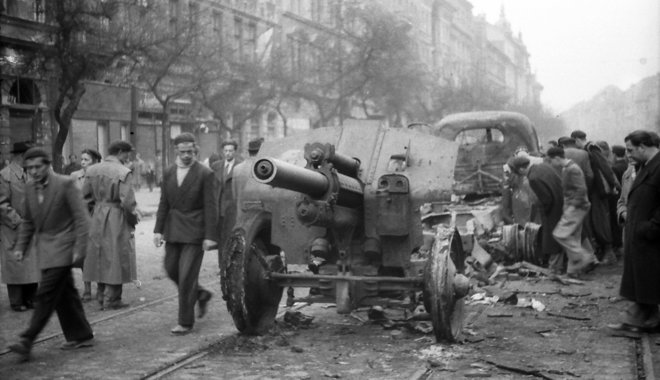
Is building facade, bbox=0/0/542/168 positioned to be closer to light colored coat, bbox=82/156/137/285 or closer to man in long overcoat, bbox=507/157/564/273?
light colored coat, bbox=82/156/137/285

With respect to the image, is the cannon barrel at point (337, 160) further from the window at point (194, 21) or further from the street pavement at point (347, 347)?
the window at point (194, 21)

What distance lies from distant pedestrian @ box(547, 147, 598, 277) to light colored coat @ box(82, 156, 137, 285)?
575 cm

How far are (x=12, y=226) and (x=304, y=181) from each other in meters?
4.29

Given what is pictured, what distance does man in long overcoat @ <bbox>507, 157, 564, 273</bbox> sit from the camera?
11258mm

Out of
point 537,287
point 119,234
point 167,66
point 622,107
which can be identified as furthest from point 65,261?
point 622,107

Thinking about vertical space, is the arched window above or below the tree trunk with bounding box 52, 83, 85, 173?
above

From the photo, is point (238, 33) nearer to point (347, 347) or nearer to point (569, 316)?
point (569, 316)

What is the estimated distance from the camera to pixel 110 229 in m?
9.19

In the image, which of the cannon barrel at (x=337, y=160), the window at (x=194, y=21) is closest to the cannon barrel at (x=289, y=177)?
the cannon barrel at (x=337, y=160)

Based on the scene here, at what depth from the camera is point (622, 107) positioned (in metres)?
56.3

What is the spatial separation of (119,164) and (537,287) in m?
5.43

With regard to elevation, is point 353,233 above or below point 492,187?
below

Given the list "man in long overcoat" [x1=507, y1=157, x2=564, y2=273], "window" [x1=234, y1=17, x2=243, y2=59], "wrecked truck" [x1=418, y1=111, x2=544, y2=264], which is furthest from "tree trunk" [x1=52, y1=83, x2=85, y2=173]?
"window" [x1=234, y1=17, x2=243, y2=59]

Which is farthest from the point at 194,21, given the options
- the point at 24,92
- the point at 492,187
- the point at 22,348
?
the point at 22,348
